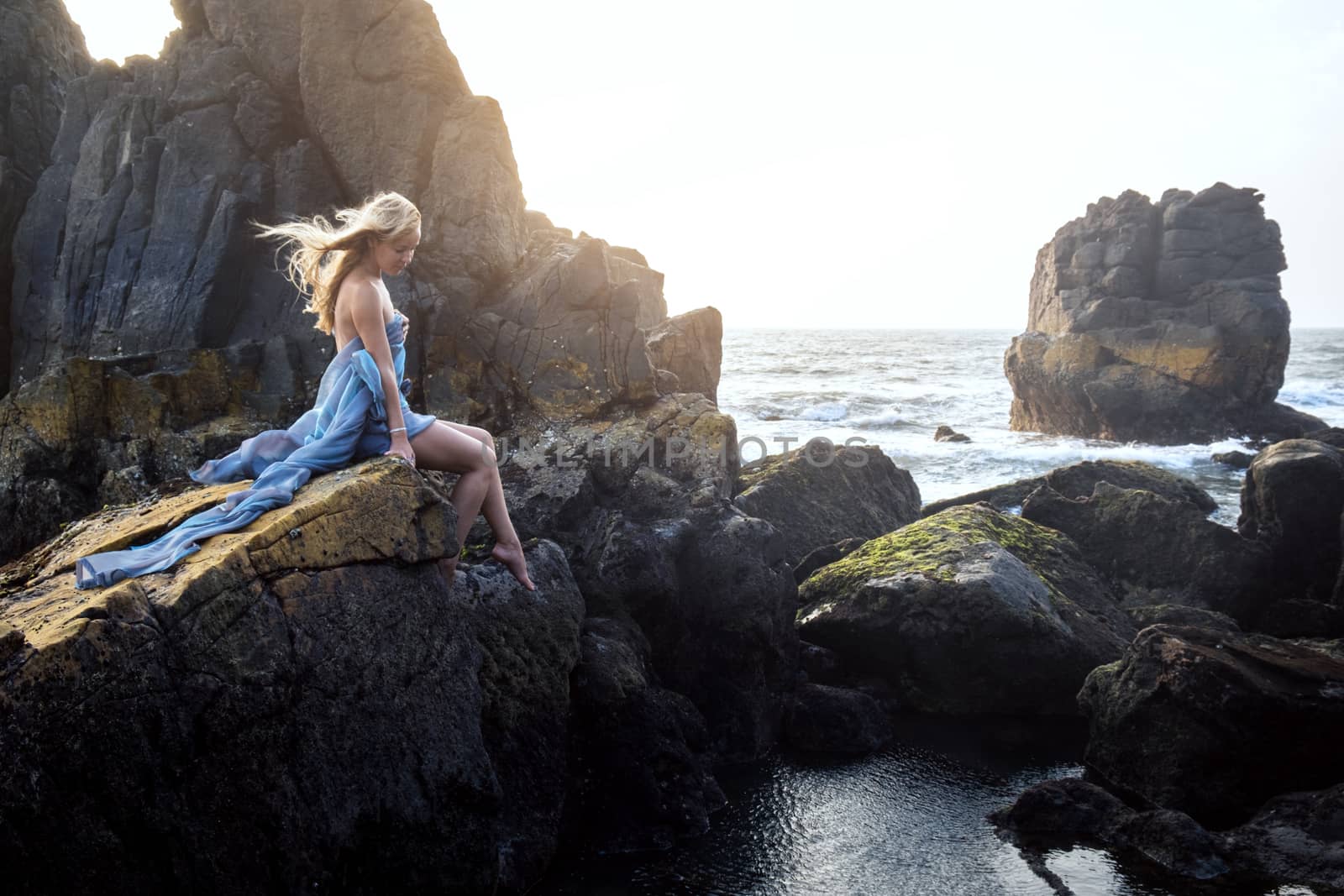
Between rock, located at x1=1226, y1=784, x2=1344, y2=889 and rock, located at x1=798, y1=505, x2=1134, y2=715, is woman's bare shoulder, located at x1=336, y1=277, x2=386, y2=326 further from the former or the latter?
rock, located at x1=1226, y1=784, x2=1344, y2=889

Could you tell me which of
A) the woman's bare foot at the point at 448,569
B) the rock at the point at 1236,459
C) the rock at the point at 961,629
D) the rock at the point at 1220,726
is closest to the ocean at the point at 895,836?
the rock at the point at 961,629

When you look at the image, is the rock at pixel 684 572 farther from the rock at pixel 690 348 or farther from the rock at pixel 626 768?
the rock at pixel 690 348

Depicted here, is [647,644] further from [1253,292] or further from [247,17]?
[1253,292]

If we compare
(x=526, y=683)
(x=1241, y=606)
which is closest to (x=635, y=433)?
(x=526, y=683)

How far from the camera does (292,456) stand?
6.03 meters

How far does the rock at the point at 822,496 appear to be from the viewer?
45.3ft

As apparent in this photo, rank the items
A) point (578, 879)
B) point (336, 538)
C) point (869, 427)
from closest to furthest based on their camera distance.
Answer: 1. point (336, 538)
2. point (578, 879)
3. point (869, 427)

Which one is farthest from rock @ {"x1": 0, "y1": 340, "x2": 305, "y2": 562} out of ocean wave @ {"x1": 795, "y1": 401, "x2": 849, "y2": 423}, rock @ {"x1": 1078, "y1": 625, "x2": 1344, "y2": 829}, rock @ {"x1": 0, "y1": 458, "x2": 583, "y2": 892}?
ocean wave @ {"x1": 795, "y1": 401, "x2": 849, "y2": 423}

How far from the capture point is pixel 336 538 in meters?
5.58

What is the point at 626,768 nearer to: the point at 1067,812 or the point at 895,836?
the point at 895,836

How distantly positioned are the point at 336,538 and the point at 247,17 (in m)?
12.0

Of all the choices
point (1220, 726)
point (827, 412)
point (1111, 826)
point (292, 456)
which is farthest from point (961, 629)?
point (827, 412)

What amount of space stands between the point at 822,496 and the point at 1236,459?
20500 millimetres

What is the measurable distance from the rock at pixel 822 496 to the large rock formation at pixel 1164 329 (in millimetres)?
23742
